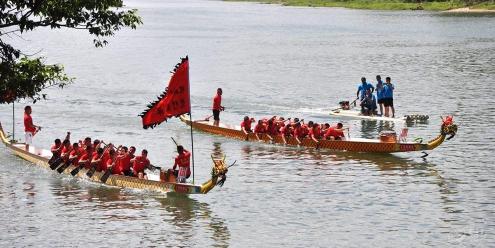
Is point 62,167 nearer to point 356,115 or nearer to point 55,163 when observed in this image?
point 55,163

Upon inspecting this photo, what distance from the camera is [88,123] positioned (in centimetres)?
5744

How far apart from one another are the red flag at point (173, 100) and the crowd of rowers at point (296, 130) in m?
13.0

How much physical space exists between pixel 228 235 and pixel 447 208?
8903 millimetres

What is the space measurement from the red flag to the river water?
3.59m

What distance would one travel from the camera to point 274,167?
43.0m

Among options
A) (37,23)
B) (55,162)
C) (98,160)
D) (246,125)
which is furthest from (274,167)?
(37,23)

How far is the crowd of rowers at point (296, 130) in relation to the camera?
45656mm

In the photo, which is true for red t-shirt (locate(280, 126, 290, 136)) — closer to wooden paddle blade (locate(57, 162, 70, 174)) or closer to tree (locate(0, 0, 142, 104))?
wooden paddle blade (locate(57, 162, 70, 174))

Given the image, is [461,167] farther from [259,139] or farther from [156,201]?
[156,201]

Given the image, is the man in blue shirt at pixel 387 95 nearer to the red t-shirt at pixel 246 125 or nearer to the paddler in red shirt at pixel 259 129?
the paddler in red shirt at pixel 259 129

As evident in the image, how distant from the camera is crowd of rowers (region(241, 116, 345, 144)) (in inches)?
1797

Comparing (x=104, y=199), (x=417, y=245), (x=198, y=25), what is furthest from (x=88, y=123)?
(x=198, y=25)

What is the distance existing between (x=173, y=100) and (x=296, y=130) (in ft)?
44.7

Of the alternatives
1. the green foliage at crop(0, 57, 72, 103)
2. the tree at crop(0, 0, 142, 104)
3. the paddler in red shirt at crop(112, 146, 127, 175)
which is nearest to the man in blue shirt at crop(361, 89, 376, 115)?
the paddler in red shirt at crop(112, 146, 127, 175)
